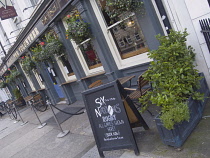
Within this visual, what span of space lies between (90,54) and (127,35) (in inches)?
85.1

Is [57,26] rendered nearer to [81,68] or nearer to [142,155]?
[81,68]

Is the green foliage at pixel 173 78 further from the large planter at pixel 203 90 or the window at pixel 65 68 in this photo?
the window at pixel 65 68

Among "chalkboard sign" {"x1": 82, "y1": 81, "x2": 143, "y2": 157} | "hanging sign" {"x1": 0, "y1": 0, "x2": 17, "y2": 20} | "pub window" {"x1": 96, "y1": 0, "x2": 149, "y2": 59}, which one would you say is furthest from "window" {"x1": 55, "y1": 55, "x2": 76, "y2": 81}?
"chalkboard sign" {"x1": 82, "y1": 81, "x2": 143, "y2": 157}

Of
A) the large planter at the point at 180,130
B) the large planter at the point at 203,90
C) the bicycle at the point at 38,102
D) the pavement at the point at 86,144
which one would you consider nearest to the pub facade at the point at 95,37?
the large planter at the point at 203,90

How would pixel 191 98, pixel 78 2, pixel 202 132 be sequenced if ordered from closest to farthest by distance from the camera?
pixel 202 132, pixel 191 98, pixel 78 2

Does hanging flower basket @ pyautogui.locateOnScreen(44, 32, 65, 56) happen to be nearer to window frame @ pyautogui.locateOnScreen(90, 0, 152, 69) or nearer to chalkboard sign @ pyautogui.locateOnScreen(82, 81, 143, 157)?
window frame @ pyautogui.locateOnScreen(90, 0, 152, 69)

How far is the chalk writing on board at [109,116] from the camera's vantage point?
337 cm

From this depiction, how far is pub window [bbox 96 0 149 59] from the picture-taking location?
18.0ft

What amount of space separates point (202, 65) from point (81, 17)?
404 cm

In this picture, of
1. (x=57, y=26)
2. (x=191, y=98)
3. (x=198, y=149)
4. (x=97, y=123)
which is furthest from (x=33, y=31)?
(x=198, y=149)

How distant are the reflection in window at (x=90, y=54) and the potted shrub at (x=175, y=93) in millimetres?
3791

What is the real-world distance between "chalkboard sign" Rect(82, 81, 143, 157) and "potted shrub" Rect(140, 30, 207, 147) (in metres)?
0.55

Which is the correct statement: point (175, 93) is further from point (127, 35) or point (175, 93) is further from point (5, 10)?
point (5, 10)

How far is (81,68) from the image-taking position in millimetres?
8031
